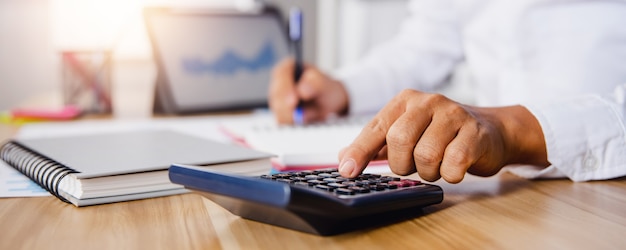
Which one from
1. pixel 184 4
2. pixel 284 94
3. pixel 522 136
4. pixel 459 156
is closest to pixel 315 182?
pixel 459 156

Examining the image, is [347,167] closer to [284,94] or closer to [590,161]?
[590,161]

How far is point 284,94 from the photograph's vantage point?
3.61 feet

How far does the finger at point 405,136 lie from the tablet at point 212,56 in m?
0.85

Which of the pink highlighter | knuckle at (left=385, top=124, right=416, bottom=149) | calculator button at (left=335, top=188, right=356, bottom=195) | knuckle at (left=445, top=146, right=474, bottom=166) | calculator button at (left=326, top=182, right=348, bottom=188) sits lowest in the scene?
the pink highlighter

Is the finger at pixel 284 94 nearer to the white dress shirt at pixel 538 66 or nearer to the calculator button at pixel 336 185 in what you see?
the white dress shirt at pixel 538 66

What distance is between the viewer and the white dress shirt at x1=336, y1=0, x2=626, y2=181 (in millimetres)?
594

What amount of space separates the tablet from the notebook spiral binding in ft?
2.07

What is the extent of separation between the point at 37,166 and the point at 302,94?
1.92 feet

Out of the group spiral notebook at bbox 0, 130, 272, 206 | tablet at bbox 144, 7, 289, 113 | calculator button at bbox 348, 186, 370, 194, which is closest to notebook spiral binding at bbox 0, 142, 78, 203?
spiral notebook at bbox 0, 130, 272, 206

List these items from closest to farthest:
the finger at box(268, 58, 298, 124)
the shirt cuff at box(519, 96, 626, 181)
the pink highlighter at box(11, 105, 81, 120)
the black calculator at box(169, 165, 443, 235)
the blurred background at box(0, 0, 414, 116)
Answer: the black calculator at box(169, 165, 443, 235)
the shirt cuff at box(519, 96, 626, 181)
the finger at box(268, 58, 298, 124)
the pink highlighter at box(11, 105, 81, 120)
the blurred background at box(0, 0, 414, 116)

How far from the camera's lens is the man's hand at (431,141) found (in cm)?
49

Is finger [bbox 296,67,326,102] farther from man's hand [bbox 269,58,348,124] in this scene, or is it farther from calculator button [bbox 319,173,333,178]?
calculator button [bbox 319,173,333,178]

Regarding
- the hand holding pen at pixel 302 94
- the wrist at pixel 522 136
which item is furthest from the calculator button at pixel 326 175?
the hand holding pen at pixel 302 94

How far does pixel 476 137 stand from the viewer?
1.64 feet
